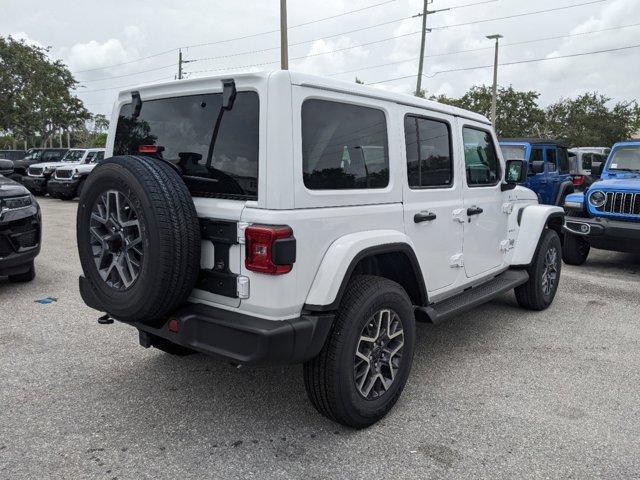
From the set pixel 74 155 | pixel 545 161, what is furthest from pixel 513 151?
pixel 74 155

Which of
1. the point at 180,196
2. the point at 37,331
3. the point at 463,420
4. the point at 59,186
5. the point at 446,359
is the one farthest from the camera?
the point at 59,186

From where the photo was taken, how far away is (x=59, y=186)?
1655 cm

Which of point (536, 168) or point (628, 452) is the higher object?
point (536, 168)

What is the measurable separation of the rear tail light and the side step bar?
4.28ft

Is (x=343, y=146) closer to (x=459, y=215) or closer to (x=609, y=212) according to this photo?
(x=459, y=215)

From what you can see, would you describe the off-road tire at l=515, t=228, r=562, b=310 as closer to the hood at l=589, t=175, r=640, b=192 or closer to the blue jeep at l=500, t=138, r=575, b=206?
the hood at l=589, t=175, r=640, b=192

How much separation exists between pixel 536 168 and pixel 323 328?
3.26 meters

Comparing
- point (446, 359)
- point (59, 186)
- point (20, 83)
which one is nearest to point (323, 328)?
point (446, 359)

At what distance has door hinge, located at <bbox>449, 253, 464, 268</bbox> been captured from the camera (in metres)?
3.86

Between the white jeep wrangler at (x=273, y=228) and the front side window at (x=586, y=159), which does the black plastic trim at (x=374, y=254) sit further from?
the front side window at (x=586, y=159)

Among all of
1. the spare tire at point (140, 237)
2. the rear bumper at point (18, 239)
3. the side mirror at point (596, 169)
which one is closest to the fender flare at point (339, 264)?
the spare tire at point (140, 237)

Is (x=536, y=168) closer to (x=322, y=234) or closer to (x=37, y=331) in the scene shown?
(x=322, y=234)

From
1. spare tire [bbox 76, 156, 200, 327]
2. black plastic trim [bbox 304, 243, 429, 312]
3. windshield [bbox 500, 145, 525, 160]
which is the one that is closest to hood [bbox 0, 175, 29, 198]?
spare tire [bbox 76, 156, 200, 327]

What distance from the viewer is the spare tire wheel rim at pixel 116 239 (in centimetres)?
274
